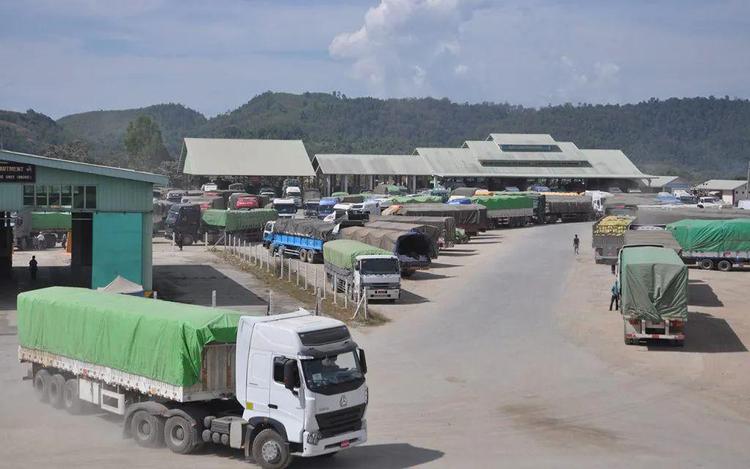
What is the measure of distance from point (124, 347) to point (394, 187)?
298 ft

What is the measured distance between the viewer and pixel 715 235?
48969 millimetres

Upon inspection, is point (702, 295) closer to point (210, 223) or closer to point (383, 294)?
point (383, 294)

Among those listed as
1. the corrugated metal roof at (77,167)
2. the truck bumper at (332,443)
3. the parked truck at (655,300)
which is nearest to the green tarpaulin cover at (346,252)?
the corrugated metal roof at (77,167)

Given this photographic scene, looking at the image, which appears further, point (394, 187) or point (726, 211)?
point (394, 187)

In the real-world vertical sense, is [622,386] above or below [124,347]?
below

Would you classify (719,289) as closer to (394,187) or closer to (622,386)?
(622,386)

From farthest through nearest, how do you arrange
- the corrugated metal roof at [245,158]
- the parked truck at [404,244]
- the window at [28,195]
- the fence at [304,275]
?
1. the corrugated metal roof at [245,158]
2. the parked truck at [404,244]
3. the fence at [304,275]
4. the window at [28,195]

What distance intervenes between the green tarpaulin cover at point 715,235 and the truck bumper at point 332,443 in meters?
36.0

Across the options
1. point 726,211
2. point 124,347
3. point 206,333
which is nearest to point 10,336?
point 124,347

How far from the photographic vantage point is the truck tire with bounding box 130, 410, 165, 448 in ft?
57.8

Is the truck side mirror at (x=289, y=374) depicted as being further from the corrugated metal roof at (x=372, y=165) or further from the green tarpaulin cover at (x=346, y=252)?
the corrugated metal roof at (x=372, y=165)

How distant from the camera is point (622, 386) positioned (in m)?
24.8

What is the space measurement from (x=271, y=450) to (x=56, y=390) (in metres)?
6.78

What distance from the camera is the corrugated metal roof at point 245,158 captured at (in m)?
105
